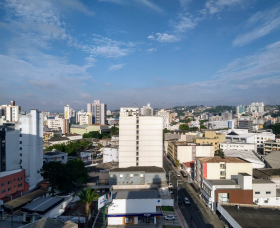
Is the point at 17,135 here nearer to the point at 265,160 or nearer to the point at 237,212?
the point at 237,212

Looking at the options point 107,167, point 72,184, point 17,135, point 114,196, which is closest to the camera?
point 114,196

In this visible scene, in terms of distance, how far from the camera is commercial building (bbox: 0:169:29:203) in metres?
26.2

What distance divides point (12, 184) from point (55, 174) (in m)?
5.92

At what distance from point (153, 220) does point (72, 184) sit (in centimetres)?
1257

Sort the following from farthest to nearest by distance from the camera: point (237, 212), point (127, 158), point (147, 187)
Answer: point (127, 158) → point (147, 187) → point (237, 212)

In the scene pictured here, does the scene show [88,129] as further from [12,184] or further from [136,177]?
[136,177]

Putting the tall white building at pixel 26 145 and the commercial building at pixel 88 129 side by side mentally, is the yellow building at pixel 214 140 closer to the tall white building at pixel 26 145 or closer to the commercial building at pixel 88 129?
the tall white building at pixel 26 145

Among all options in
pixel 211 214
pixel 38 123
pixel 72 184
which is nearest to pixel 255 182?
pixel 211 214

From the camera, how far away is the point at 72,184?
2814 centimetres

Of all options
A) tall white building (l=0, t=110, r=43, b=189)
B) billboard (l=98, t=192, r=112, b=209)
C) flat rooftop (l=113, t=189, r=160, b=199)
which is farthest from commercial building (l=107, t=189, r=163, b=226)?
tall white building (l=0, t=110, r=43, b=189)

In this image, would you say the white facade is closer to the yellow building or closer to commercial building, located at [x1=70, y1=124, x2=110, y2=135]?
the yellow building

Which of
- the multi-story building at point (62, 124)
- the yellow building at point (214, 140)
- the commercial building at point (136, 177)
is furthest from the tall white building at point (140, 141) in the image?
the multi-story building at point (62, 124)

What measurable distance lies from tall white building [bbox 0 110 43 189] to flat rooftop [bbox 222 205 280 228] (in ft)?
86.3

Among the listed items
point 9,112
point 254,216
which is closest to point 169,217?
point 254,216
